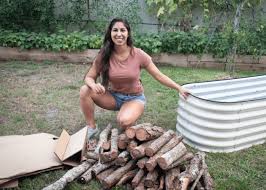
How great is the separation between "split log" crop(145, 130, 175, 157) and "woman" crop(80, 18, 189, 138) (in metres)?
0.58

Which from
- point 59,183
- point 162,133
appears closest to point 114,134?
point 162,133

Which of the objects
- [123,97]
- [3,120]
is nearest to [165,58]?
[123,97]

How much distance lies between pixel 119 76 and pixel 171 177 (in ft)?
4.08

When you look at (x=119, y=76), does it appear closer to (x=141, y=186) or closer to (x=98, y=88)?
(x=98, y=88)

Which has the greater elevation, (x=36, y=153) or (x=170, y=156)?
(x=170, y=156)

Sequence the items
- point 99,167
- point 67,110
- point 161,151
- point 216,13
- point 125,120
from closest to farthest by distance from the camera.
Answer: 1. point 161,151
2. point 99,167
3. point 125,120
4. point 67,110
5. point 216,13

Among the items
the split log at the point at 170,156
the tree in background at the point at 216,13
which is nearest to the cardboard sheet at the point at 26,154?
the split log at the point at 170,156

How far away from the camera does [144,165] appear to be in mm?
2979

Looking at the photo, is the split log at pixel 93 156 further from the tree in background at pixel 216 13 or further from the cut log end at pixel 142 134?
the tree in background at pixel 216 13

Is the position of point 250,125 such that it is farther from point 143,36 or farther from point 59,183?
point 143,36

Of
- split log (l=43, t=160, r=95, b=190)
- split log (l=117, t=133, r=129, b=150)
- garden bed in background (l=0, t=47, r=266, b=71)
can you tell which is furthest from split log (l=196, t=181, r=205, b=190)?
garden bed in background (l=0, t=47, r=266, b=71)

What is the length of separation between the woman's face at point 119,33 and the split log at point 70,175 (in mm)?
1186

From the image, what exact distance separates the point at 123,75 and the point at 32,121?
1.41m

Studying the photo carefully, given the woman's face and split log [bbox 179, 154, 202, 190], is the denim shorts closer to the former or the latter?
the woman's face
